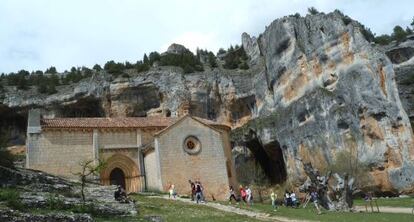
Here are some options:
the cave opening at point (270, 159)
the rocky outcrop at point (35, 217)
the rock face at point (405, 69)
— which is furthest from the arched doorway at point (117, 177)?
the rock face at point (405, 69)

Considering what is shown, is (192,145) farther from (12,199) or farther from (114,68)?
(114,68)

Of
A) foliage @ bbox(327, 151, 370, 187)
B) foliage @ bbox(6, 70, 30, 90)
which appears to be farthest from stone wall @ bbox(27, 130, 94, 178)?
foliage @ bbox(6, 70, 30, 90)

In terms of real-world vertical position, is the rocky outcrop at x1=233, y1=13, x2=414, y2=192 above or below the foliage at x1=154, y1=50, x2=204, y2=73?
below

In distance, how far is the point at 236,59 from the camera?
80.7 metres

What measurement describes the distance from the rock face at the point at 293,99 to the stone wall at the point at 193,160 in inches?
554

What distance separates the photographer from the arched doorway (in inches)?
1800

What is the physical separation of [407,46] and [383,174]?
97.8 ft

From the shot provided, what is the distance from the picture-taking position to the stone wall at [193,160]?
141ft

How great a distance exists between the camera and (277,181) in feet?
215

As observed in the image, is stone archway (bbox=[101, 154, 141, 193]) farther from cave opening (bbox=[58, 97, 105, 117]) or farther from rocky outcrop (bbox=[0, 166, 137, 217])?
cave opening (bbox=[58, 97, 105, 117])

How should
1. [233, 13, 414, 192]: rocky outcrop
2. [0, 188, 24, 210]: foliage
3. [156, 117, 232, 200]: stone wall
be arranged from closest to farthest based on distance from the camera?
[0, 188, 24, 210]: foliage
[156, 117, 232, 200]: stone wall
[233, 13, 414, 192]: rocky outcrop

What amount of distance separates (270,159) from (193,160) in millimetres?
24596

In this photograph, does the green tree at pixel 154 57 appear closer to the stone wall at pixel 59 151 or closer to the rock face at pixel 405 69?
the stone wall at pixel 59 151

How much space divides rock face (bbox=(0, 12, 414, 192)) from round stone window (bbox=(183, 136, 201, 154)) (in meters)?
16.0
